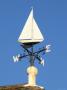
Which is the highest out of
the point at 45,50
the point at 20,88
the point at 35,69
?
the point at 45,50

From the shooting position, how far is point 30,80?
21203mm

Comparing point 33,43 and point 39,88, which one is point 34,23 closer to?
point 33,43

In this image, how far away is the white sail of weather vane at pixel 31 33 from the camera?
73.3ft

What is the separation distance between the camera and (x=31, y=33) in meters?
22.6

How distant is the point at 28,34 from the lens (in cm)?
Answer: 2262

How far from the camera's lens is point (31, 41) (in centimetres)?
2233

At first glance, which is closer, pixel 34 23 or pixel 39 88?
pixel 39 88

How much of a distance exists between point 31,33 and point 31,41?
26.9 inches

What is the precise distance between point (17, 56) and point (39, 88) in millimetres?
2993

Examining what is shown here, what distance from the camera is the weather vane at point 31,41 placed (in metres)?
21.4

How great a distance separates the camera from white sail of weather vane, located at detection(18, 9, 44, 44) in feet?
73.3

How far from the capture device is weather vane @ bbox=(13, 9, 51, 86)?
70.2 feet

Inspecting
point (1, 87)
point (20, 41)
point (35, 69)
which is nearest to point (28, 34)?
point (20, 41)

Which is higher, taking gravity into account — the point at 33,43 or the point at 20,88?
the point at 33,43
